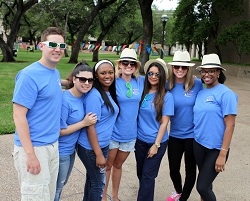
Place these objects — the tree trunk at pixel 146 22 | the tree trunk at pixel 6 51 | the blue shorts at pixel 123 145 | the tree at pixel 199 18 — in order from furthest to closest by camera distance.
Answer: the tree trunk at pixel 6 51, the tree at pixel 199 18, the tree trunk at pixel 146 22, the blue shorts at pixel 123 145

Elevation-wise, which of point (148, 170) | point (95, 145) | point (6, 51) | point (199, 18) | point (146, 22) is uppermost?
point (199, 18)

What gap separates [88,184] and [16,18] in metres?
23.0

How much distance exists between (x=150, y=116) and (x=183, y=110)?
38 centimetres

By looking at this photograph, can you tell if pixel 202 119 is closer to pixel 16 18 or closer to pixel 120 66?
pixel 120 66

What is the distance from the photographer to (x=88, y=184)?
2.97 metres

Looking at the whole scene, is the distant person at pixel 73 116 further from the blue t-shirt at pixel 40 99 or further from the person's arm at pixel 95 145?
the blue t-shirt at pixel 40 99

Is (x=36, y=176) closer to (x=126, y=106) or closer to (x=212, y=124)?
(x=126, y=106)

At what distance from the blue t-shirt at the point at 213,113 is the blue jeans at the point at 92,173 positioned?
0.96m

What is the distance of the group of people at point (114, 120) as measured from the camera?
2184 millimetres

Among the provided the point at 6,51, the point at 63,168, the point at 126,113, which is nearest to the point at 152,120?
the point at 126,113

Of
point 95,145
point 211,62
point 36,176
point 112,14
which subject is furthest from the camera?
point 112,14

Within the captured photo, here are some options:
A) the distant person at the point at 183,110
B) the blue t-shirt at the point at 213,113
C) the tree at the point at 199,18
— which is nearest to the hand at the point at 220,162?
the blue t-shirt at the point at 213,113

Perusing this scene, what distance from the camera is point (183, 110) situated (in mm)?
3158

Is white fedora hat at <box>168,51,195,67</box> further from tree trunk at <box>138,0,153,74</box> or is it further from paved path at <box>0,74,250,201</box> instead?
tree trunk at <box>138,0,153,74</box>
